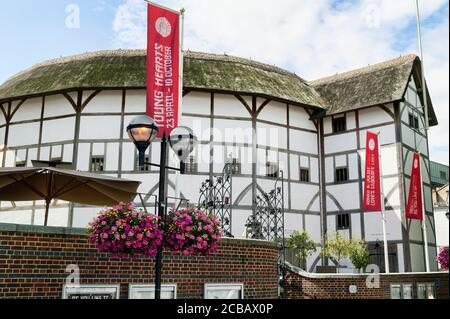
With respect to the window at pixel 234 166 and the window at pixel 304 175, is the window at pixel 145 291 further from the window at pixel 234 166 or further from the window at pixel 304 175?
the window at pixel 304 175

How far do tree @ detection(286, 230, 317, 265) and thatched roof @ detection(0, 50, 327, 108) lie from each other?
6.69m

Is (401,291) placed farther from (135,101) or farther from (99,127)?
(99,127)

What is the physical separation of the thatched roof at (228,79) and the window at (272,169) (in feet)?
10.8

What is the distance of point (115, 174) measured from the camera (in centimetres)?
2102

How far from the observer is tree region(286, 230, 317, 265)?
2158 centimetres

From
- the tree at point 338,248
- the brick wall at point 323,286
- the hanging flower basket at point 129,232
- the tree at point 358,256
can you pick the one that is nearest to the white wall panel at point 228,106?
the tree at point 338,248

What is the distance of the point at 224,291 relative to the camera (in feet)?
32.4

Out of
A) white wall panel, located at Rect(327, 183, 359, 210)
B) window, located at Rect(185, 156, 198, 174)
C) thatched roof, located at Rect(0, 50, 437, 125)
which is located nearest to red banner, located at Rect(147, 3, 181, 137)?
thatched roof, located at Rect(0, 50, 437, 125)

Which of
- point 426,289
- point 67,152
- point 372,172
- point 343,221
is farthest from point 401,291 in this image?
point 67,152

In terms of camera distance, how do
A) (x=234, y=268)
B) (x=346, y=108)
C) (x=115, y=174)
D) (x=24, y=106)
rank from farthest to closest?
(x=346, y=108), (x=24, y=106), (x=115, y=174), (x=234, y=268)

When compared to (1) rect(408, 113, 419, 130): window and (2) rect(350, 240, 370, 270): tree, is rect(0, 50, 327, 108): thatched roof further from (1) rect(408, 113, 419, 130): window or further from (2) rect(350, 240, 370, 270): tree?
(2) rect(350, 240, 370, 270): tree

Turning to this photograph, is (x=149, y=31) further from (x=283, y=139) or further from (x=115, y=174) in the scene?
(x=283, y=139)

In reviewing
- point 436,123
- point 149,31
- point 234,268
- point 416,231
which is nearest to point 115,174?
point 149,31
